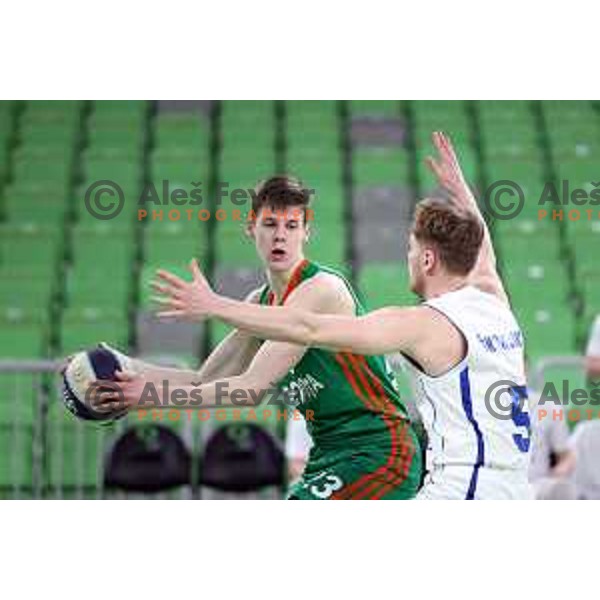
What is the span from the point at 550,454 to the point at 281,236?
268 cm

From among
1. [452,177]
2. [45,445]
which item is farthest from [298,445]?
[452,177]

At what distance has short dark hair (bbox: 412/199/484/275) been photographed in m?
5.49

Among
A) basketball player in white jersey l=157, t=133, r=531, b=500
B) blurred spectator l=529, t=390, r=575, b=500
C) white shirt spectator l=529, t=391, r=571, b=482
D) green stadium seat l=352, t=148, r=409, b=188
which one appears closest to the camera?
basketball player in white jersey l=157, t=133, r=531, b=500

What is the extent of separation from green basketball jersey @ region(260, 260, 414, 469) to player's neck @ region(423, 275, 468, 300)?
573 mm

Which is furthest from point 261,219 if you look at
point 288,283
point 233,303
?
point 233,303

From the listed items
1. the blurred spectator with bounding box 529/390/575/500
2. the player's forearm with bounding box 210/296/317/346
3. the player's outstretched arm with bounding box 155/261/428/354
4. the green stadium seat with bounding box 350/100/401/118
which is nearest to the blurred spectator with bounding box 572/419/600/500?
the blurred spectator with bounding box 529/390/575/500

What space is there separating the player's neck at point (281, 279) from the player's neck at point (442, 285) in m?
0.80

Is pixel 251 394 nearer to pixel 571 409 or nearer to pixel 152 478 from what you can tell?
pixel 152 478

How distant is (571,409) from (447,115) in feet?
13.4

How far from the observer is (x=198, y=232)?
461 inches

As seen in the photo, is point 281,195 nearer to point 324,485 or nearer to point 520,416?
point 324,485

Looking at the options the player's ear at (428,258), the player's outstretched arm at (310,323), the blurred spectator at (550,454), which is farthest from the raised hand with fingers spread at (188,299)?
the blurred spectator at (550,454)

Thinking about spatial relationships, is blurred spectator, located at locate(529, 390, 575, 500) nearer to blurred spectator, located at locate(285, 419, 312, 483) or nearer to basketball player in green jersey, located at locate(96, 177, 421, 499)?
blurred spectator, located at locate(285, 419, 312, 483)

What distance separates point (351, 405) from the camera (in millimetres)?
6098
